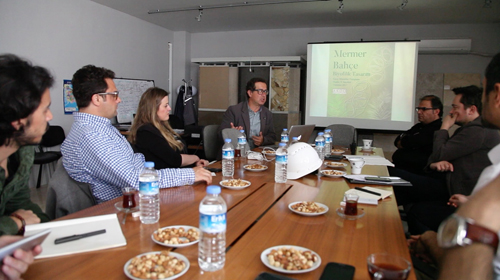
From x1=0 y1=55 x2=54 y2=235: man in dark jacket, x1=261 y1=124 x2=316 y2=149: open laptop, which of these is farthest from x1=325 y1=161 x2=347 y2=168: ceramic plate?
x1=0 y1=55 x2=54 y2=235: man in dark jacket

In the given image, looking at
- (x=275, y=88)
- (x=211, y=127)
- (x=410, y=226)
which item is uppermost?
(x=275, y=88)

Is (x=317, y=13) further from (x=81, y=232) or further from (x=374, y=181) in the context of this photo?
(x=81, y=232)

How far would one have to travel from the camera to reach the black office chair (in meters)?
4.37

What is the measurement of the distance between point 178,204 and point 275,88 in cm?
500

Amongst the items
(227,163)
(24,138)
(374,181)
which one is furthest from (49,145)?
(374,181)

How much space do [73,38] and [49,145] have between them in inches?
65.7

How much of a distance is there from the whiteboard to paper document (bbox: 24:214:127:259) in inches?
195

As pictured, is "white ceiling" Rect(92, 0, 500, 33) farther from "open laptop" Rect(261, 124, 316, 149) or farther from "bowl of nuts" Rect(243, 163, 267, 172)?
"bowl of nuts" Rect(243, 163, 267, 172)

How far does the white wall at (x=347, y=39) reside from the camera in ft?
19.5

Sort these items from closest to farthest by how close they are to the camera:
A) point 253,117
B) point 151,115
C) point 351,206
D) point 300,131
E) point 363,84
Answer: point 351,206, point 151,115, point 300,131, point 253,117, point 363,84

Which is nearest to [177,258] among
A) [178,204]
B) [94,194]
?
[178,204]

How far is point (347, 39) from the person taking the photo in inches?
254

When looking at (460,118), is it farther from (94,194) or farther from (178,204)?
(94,194)

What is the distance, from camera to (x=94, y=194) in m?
1.82
